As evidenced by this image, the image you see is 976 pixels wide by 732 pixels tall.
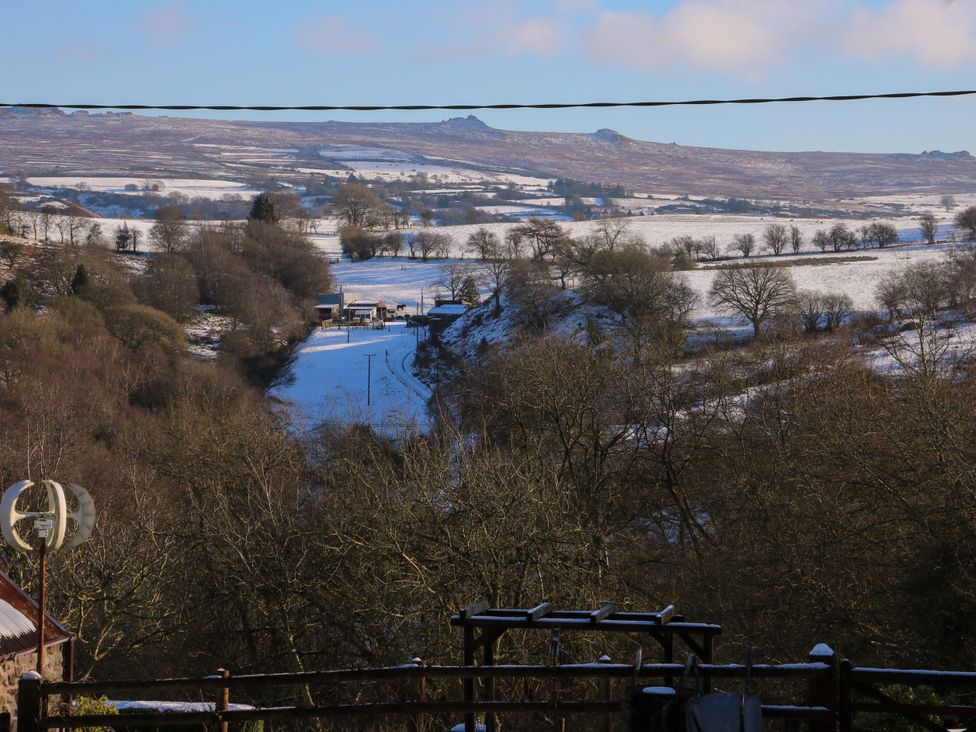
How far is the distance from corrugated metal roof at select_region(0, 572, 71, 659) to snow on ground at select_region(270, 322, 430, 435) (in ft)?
89.0

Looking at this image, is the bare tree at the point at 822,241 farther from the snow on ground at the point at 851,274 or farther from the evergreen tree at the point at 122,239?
the evergreen tree at the point at 122,239

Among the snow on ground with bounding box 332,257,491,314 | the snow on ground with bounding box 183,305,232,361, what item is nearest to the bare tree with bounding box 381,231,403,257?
the snow on ground with bounding box 332,257,491,314

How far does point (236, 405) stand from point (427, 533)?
1139 inches

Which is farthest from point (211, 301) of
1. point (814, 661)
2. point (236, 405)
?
point (814, 661)

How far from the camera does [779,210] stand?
620 feet

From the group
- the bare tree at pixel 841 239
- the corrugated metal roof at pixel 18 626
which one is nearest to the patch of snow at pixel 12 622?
the corrugated metal roof at pixel 18 626

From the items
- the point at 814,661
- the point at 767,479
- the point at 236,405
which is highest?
the point at 814,661

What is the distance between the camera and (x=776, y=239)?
9944 centimetres

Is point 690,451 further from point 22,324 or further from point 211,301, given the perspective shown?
point 211,301

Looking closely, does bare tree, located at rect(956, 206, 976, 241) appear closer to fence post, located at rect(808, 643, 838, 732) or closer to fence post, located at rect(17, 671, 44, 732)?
fence post, located at rect(808, 643, 838, 732)

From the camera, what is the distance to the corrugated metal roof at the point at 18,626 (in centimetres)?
1409

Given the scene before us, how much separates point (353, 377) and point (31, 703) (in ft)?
179

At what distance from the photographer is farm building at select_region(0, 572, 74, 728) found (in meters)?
14.0

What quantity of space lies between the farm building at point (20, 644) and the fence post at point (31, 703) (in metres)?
7.68
